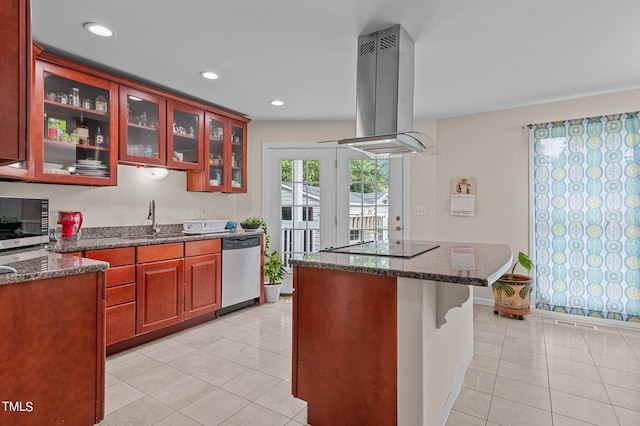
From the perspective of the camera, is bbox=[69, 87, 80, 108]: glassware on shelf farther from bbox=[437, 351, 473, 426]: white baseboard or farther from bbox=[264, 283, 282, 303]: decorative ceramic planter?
bbox=[437, 351, 473, 426]: white baseboard

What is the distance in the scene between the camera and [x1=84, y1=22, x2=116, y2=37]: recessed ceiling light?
2209mm

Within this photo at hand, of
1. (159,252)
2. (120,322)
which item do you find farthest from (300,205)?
(120,322)

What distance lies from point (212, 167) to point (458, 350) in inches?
120

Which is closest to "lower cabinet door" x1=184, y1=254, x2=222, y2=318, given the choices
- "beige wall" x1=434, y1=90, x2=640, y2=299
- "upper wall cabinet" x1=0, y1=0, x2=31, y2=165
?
"upper wall cabinet" x1=0, y1=0, x2=31, y2=165

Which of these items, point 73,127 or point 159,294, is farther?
point 159,294

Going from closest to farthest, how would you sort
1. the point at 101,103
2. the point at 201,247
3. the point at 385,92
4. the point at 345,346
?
the point at 345,346 → the point at 385,92 → the point at 101,103 → the point at 201,247

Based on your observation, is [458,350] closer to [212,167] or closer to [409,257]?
[409,257]

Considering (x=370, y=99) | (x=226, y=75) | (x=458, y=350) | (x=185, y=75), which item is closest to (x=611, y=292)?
(x=458, y=350)

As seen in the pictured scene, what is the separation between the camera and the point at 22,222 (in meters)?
2.14

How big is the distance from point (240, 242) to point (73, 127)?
1.78m

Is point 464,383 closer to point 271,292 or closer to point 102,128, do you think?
point 271,292

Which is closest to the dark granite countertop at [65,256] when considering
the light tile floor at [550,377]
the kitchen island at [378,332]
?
the kitchen island at [378,332]

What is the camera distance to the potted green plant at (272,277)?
13.9ft

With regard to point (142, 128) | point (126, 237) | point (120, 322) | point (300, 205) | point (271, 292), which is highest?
point (142, 128)
